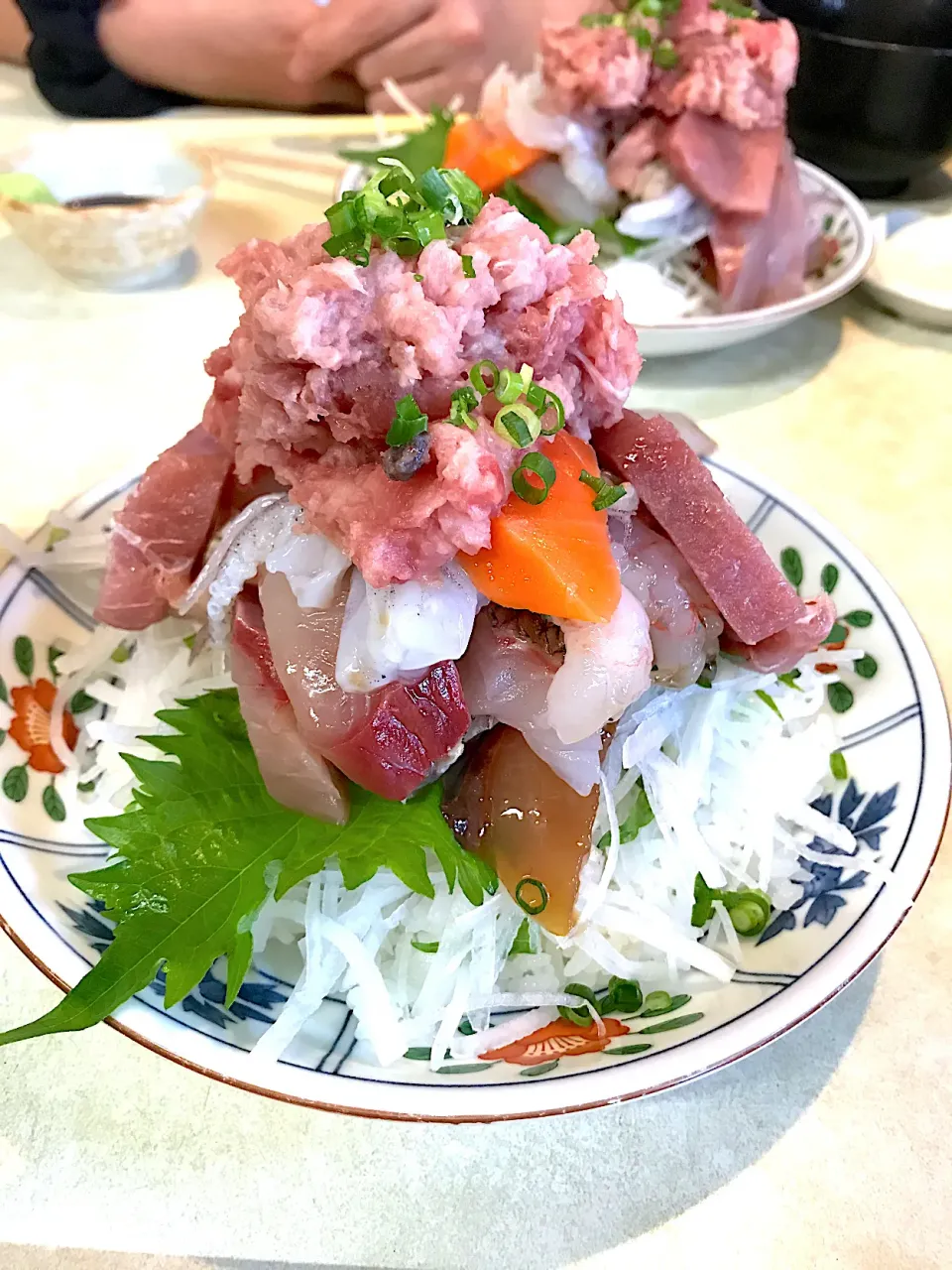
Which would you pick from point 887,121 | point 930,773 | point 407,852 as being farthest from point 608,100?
point 407,852

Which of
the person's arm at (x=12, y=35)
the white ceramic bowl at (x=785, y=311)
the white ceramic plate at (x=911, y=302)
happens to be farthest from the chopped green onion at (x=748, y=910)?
the person's arm at (x=12, y=35)

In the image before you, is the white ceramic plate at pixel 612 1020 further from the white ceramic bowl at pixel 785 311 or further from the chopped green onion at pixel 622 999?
the white ceramic bowl at pixel 785 311

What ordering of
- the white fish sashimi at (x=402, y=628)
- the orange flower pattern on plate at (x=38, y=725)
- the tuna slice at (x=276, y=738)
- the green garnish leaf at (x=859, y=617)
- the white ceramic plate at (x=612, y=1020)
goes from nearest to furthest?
the white ceramic plate at (x=612, y=1020)
the white fish sashimi at (x=402, y=628)
the tuna slice at (x=276, y=738)
the orange flower pattern on plate at (x=38, y=725)
the green garnish leaf at (x=859, y=617)

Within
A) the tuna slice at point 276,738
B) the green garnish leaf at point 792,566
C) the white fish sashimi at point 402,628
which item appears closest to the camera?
the white fish sashimi at point 402,628

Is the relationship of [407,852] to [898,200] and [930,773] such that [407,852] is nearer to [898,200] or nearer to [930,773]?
[930,773]

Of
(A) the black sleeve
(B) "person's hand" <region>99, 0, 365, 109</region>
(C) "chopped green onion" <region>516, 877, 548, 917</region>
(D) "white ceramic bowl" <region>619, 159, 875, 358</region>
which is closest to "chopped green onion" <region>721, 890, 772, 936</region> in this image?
(C) "chopped green onion" <region>516, 877, 548, 917</region>

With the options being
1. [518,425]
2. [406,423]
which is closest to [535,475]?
[518,425]
